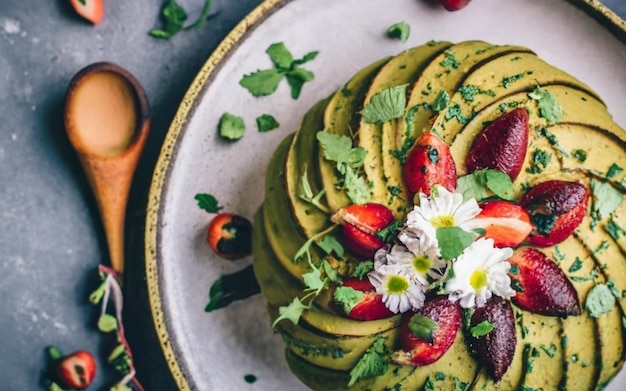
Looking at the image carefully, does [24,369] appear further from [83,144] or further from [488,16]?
[488,16]

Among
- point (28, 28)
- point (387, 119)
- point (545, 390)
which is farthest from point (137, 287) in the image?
point (545, 390)

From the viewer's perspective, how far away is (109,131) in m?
2.48

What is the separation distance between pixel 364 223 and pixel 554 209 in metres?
0.42

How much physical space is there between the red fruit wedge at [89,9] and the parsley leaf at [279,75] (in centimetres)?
56

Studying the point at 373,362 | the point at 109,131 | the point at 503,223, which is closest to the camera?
the point at 503,223

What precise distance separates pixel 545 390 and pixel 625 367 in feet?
1.67

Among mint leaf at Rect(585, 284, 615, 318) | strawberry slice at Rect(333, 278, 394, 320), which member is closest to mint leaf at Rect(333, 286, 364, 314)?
strawberry slice at Rect(333, 278, 394, 320)

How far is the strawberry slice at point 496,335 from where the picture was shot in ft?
5.77

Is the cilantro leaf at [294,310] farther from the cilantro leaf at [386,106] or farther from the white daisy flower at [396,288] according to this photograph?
the cilantro leaf at [386,106]

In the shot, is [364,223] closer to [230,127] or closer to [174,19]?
[230,127]

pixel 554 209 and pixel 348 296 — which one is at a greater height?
pixel 554 209

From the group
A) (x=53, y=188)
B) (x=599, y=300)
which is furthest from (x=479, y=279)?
(x=53, y=188)

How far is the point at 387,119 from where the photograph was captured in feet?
6.19

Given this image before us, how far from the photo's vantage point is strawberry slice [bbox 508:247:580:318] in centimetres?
177
